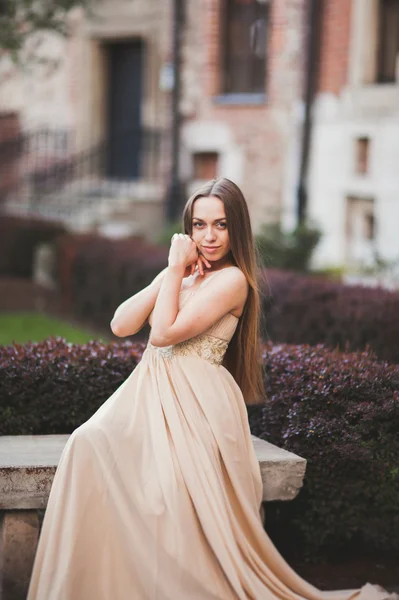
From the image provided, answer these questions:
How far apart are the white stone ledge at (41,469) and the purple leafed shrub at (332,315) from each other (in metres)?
2.10

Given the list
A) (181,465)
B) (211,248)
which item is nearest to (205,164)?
(211,248)

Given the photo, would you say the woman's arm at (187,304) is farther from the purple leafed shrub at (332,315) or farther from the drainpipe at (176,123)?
the drainpipe at (176,123)

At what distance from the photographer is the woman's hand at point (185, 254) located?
3.92 meters

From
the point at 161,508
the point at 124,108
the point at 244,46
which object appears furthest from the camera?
the point at 124,108

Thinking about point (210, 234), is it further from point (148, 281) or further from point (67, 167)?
point (67, 167)

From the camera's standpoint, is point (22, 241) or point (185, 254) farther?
point (22, 241)

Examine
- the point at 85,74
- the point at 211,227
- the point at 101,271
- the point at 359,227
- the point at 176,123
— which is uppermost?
the point at 85,74

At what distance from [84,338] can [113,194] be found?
20.9 feet

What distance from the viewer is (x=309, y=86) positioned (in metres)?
13.6

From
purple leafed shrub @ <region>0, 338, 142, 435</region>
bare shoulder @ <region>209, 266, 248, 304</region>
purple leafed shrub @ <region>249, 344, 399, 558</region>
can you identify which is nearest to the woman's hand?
bare shoulder @ <region>209, 266, 248, 304</region>

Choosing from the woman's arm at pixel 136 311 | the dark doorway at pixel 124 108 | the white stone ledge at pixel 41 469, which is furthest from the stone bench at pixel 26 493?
the dark doorway at pixel 124 108

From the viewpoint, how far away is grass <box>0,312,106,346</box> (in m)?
9.94

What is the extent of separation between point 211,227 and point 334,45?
32.9 feet

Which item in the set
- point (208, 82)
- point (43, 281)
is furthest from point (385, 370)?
point (208, 82)
